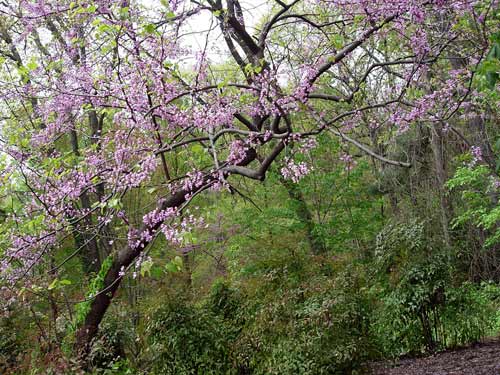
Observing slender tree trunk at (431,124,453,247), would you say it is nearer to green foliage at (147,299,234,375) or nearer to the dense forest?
the dense forest

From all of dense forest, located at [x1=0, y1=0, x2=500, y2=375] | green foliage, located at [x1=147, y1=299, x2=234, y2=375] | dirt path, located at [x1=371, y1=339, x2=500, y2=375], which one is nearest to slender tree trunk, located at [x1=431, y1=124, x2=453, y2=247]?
dense forest, located at [x1=0, y1=0, x2=500, y2=375]

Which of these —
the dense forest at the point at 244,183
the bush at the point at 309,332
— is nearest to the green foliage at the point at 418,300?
the dense forest at the point at 244,183

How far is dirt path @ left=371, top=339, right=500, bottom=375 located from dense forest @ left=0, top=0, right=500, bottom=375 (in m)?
0.18

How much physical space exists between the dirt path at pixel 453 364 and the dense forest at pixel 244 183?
0.18m

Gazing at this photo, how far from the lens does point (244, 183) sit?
696 centimetres

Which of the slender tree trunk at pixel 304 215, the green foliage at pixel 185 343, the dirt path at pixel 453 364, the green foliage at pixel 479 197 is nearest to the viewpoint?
the dirt path at pixel 453 364

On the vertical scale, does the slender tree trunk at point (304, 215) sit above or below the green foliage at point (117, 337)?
above

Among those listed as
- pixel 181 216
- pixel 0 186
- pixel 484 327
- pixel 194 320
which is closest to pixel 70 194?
pixel 0 186

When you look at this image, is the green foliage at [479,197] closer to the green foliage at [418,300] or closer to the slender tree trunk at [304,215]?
the green foliage at [418,300]

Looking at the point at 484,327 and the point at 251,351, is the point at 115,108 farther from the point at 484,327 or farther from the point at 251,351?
the point at 484,327

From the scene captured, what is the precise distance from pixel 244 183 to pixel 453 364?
3344mm

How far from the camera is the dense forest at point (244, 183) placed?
3.69 metres

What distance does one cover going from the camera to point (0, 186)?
4359mm

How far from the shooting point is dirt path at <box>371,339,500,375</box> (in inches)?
220
